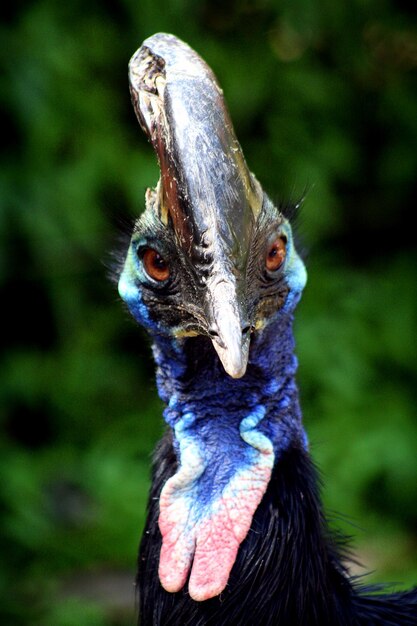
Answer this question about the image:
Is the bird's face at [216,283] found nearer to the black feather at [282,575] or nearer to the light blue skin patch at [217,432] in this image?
the light blue skin patch at [217,432]

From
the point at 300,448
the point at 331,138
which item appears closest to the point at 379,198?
the point at 331,138

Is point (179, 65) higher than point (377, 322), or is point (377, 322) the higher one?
point (377, 322)

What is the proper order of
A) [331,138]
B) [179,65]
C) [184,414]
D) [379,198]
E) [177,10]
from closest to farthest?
[179,65] → [184,414] → [177,10] → [331,138] → [379,198]

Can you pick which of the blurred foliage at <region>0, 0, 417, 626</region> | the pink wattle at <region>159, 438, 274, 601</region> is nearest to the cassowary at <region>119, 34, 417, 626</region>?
the pink wattle at <region>159, 438, 274, 601</region>

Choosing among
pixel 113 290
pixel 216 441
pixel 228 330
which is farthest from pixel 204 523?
pixel 113 290

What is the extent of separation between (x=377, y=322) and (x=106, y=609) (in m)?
1.22

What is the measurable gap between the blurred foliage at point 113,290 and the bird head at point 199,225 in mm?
1480

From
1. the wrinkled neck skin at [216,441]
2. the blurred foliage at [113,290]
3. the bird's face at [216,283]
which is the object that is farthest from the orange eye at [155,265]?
the blurred foliage at [113,290]

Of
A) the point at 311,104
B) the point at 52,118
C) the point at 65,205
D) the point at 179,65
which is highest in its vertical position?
the point at 311,104

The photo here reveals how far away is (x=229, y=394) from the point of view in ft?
5.27

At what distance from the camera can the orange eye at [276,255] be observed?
1.54 metres

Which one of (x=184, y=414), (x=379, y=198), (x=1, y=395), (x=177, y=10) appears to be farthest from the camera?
(x=379, y=198)

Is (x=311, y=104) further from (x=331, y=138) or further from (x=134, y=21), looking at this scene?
(x=134, y=21)

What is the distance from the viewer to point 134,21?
3.28 meters
